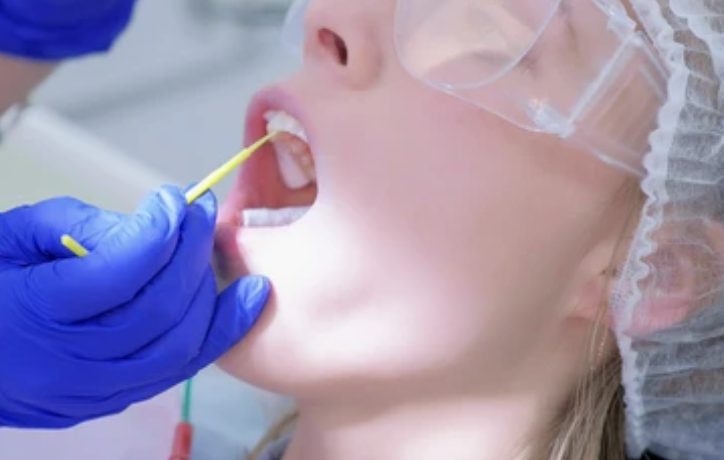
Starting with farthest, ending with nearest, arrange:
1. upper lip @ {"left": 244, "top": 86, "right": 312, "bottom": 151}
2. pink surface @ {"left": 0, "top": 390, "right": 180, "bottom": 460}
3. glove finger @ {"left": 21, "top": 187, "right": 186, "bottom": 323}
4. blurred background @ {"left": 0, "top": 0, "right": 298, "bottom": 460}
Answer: blurred background @ {"left": 0, "top": 0, "right": 298, "bottom": 460} → pink surface @ {"left": 0, "top": 390, "right": 180, "bottom": 460} → upper lip @ {"left": 244, "top": 86, "right": 312, "bottom": 151} → glove finger @ {"left": 21, "top": 187, "right": 186, "bottom": 323}

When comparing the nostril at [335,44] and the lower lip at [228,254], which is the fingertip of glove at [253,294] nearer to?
the lower lip at [228,254]

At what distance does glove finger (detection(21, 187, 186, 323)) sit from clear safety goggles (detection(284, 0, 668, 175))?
0.26 m

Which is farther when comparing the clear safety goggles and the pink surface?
the pink surface

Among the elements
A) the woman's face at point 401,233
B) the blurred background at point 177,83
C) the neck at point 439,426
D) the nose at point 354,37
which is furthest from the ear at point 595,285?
the blurred background at point 177,83

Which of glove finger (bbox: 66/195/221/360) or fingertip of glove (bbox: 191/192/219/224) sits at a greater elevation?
fingertip of glove (bbox: 191/192/219/224)

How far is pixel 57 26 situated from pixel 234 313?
0.32 m

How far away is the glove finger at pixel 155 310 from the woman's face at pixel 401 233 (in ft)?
0.23

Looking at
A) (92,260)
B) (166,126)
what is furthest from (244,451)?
(166,126)

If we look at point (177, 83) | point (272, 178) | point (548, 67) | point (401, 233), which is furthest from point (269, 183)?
point (177, 83)

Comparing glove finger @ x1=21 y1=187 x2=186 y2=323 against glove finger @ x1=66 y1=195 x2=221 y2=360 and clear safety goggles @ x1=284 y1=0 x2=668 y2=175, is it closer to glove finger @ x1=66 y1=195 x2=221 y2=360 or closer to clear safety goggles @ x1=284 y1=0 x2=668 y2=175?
glove finger @ x1=66 y1=195 x2=221 y2=360

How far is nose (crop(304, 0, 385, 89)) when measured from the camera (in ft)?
3.38

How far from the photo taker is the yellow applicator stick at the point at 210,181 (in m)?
0.99

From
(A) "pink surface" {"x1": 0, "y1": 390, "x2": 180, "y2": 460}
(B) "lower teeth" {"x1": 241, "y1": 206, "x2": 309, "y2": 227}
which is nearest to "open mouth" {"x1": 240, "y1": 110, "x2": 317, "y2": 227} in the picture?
(B) "lower teeth" {"x1": 241, "y1": 206, "x2": 309, "y2": 227}

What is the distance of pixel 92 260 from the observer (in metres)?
0.97
